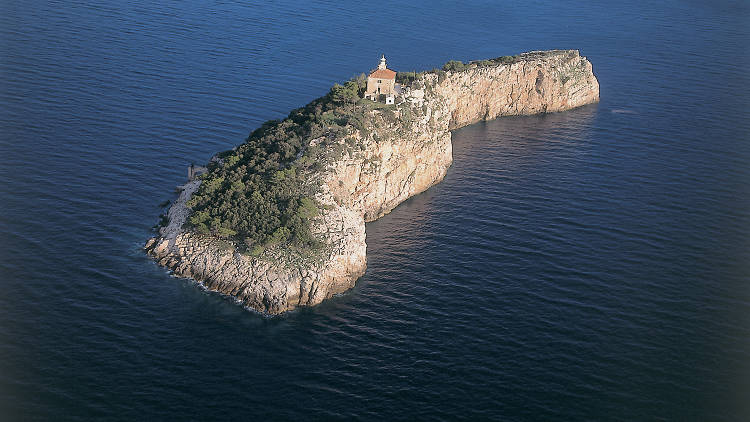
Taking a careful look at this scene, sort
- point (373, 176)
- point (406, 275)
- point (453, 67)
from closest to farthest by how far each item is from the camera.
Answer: point (406, 275), point (373, 176), point (453, 67)

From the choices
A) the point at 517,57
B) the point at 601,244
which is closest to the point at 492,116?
the point at 517,57

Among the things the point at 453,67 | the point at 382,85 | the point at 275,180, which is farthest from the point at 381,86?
the point at 275,180

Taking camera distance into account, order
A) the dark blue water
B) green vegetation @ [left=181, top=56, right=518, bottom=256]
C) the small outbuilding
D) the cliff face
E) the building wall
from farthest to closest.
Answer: the building wall, the small outbuilding, green vegetation @ [left=181, top=56, right=518, bottom=256], the cliff face, the dark blue water

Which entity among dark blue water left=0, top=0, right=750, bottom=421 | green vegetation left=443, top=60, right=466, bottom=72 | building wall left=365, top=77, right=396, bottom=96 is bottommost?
dark blue water left=0, top=0, right=750, bottom=421

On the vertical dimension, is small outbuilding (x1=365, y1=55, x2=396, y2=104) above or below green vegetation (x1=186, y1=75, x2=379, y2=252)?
above

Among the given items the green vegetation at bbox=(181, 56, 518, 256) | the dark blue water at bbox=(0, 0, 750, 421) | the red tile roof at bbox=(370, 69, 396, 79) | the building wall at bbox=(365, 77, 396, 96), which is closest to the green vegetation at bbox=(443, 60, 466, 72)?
the dark blue water at bbox=(0, 0, 750, 421)

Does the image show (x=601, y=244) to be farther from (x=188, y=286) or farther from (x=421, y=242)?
(x=188, y=286)

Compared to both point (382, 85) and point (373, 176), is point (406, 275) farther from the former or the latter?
point (382, 85)

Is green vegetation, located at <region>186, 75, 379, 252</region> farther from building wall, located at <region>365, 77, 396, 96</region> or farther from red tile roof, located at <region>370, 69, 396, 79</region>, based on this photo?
red tile roof, located at <region>370, 69, 396, 79</region>
